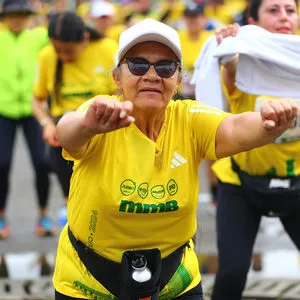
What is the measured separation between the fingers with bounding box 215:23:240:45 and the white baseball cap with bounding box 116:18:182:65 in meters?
0.89

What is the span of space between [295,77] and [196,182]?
920 mm

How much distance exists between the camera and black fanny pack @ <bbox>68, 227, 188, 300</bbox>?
315 centimetres

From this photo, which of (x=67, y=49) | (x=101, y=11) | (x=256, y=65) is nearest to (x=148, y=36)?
(x=256, y=65)

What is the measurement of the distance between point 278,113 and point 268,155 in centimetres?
142

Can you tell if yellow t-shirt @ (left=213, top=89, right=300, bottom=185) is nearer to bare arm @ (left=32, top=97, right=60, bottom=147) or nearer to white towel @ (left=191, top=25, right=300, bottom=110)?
white towel @ (left=191, top=25, right=300, bottom=110)

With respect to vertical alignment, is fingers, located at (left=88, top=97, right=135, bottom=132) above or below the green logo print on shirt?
above

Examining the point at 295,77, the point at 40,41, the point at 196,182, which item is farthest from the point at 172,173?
the point at 40,41

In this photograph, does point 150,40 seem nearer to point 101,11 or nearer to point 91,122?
point 91,122

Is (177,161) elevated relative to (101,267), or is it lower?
elevated

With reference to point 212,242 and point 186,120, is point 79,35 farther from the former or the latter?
point 186,120

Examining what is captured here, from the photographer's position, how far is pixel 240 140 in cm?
302

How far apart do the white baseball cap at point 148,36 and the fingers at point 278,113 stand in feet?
1.66

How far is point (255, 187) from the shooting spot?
164 inches

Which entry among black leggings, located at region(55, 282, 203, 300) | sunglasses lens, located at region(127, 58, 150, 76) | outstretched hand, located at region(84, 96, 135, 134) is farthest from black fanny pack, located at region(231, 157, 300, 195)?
outstretched hand, located at region(84, 96, 135, 134)
